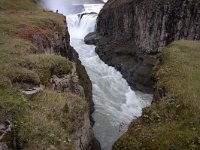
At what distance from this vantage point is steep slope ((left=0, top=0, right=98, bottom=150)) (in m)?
18.0

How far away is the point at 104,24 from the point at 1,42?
141 ft

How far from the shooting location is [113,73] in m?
60.3

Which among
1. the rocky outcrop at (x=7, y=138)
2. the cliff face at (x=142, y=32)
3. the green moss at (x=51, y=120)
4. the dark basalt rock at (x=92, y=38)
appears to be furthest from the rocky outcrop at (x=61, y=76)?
the dark basalt rock at (x=92, y=38)

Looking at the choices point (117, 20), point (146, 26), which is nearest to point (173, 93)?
point (146, 26)

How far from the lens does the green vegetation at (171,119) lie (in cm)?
1947

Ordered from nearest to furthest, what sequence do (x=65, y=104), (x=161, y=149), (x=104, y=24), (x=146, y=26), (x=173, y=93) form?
(x=161, y=149), (x=65, y=104), (x=173, y=93), (x=146, y=26), (x=104, y=24)

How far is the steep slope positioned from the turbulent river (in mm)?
5264

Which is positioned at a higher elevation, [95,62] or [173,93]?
[173,93]

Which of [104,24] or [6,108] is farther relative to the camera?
[104,24]

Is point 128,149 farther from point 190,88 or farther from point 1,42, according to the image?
point 1,42

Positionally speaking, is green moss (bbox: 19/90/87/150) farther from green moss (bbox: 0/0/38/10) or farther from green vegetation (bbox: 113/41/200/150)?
green moss (bbox: 0/0/38/10)

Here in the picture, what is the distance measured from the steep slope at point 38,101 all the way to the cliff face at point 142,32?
63.4 feet

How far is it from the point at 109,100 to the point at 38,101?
87.6 ft

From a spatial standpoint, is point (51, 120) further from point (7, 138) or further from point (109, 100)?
point (109, 100)
